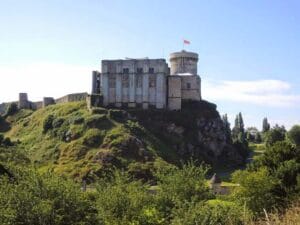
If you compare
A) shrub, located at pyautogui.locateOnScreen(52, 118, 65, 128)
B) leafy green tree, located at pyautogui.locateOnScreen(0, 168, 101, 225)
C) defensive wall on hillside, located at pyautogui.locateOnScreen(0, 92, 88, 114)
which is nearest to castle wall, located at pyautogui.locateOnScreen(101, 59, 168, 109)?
shrub, located at pyautogui.locateOnScreen(52, 118, 65, 128)

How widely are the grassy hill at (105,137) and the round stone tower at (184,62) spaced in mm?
7377

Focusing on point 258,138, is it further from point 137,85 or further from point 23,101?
point 23,101

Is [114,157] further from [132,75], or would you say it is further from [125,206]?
[125,206]

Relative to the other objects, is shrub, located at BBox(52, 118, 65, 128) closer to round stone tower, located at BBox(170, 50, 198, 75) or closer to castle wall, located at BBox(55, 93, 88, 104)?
castle wall, located at BBox(55, 93, 88, 104)

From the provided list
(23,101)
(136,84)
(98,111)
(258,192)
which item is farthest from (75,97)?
(258,192)

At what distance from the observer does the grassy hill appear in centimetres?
7044

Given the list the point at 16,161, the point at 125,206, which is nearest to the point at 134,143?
the point at 16,161

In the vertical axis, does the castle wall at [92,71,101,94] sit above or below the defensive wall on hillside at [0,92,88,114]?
above

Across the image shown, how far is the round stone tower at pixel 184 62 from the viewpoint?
9575cm

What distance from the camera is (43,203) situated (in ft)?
82.1

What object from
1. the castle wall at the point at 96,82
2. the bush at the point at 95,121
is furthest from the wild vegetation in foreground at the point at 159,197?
the castle wall at the point at 96,82

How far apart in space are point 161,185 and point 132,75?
5112 cm

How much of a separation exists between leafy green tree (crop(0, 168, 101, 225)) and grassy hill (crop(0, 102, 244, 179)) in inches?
1501

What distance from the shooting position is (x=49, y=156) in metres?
75.3
